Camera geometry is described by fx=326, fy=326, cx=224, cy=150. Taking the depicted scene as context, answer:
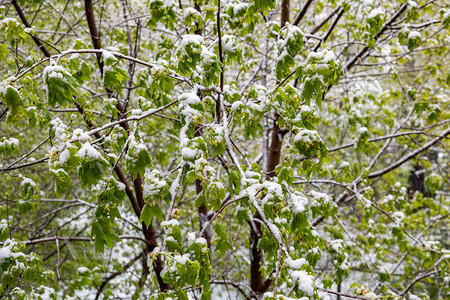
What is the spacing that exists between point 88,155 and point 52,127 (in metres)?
0.83

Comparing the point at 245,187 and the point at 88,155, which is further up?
the point at 88,155

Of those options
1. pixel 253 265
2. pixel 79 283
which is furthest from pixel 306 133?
pixel 79 283

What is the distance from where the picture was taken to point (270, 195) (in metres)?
1.70

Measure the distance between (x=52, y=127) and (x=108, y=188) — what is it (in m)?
0.75

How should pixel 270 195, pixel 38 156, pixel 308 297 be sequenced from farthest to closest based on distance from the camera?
pixel 38 156 → pixel 270 195 → pixel 308 297

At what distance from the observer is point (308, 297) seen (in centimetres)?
156

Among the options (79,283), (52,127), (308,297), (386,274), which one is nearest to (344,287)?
(386,274)

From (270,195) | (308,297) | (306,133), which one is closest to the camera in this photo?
(308,297)

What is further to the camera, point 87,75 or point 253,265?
point 253,265

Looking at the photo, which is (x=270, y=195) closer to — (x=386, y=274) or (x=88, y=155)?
(x=88, y=155)

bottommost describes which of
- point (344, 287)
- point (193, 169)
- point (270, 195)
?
point (344, 287)

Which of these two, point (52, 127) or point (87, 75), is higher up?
point (87, 75)

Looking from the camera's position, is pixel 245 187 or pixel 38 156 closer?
pixel 245 187

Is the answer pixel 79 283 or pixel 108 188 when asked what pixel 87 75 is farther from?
pixel 79 283
